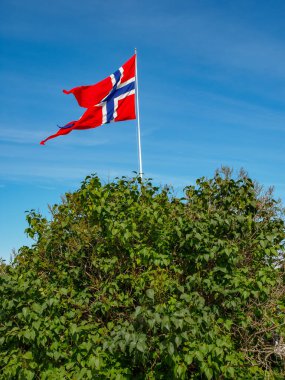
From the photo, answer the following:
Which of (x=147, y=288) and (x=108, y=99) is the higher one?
(x=108, y=99)

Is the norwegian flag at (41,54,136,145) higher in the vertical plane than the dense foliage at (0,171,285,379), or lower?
higher

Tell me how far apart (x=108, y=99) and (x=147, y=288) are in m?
5.32

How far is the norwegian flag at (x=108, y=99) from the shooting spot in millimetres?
11117

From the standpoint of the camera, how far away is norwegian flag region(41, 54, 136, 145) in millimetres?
11117

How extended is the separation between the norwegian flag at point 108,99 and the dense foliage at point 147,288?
2.90 metres

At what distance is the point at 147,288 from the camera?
7.52 meters

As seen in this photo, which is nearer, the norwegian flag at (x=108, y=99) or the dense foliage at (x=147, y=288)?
the dense foliage at (x=147, y=288)

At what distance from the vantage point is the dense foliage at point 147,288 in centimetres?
646

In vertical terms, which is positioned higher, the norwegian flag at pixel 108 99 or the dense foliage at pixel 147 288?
the norwegian flag at pixel 108 99

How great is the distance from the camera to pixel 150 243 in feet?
26.0

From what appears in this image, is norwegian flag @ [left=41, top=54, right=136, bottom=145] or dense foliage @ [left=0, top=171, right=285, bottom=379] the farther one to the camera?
norwegian flag @ [left=41, top=54, right=136, bottom=145]

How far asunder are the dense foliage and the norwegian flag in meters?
2.90

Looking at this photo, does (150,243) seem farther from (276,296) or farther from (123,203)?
(276,296)

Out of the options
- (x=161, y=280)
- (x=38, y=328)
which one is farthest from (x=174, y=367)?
(x=38, y=328)
